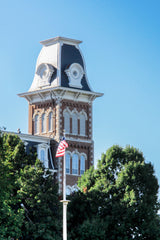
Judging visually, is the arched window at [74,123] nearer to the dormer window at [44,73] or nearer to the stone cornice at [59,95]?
the stone cornice at [59,95]

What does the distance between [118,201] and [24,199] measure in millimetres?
9637

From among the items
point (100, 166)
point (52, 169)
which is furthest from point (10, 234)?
point (52, 169)

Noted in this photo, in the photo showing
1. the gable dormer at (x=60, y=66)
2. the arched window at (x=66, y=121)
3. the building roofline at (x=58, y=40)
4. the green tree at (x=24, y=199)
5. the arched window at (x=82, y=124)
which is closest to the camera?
the green tree at (x=24, y=199)

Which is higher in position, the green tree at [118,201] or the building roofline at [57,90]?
the building roofline at [57,90]

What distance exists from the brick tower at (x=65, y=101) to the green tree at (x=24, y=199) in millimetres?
18721

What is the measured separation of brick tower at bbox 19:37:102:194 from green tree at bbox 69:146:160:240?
13.7 metres

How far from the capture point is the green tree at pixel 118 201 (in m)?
73.1

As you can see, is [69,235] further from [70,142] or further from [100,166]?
[70,142]

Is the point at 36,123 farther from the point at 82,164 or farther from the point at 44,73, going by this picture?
the point at 82,164

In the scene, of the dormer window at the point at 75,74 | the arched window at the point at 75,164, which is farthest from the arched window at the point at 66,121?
the dormer window at the point at 75,74

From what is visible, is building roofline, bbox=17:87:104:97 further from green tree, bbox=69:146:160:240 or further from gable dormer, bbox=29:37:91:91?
green tree, bbox=69:146:160:240

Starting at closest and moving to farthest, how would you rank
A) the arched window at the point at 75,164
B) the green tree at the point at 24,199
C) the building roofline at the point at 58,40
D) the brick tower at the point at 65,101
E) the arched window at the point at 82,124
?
1. the green tree at the point at 24,199
2. the arched window at the point at 75,164
3. the brick tower at the point at 65,101
4. the building roofline at the point at 58,40
5. the arched window at the point at 82,124

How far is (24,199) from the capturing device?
69.9m

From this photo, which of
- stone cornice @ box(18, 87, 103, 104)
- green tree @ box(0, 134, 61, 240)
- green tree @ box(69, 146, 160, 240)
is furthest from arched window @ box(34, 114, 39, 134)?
green tree @ box(0, 134, 61, 240)
